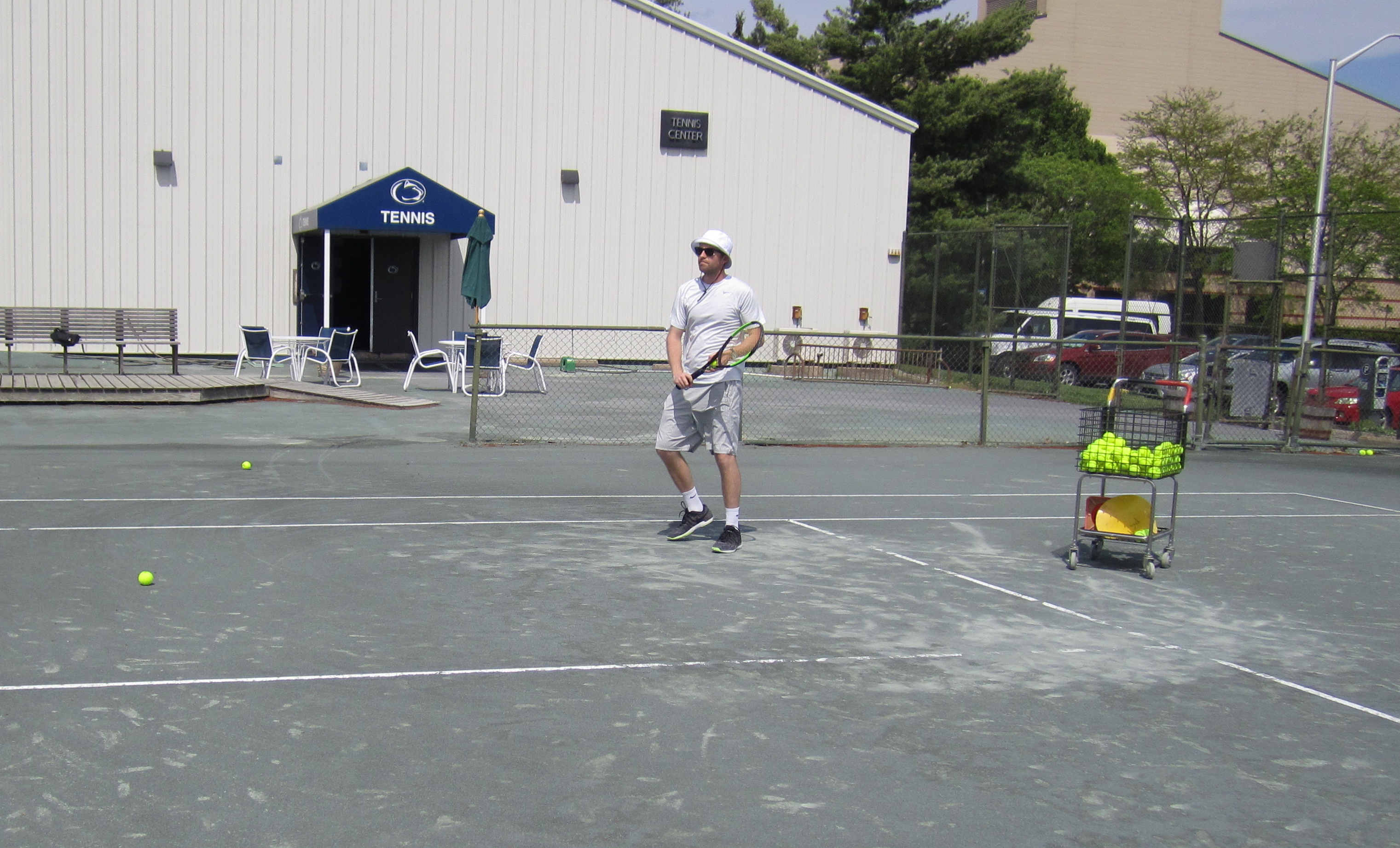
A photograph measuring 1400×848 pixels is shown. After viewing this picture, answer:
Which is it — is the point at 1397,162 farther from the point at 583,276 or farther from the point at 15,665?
the point at 15,665

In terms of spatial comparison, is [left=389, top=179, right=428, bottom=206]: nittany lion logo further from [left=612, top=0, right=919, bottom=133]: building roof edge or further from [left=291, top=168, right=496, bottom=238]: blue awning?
[left=612, top=0, right=919, bottom=133]: building roof edge

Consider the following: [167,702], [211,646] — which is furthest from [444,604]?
[167,702]

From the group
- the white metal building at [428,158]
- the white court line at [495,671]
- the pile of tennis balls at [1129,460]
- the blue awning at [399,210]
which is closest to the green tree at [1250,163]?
the white metal building at [428,158]

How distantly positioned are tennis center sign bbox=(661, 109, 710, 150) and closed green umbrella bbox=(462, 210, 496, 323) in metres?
6.08

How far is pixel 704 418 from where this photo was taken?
7.64m

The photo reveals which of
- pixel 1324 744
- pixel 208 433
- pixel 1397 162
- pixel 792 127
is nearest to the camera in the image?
pixel 1324 744

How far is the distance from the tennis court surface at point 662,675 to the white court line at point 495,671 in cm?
2

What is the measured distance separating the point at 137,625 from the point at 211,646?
53cm

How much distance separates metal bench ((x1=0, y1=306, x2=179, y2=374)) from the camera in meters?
17.7

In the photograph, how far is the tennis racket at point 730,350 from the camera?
7.48 meters

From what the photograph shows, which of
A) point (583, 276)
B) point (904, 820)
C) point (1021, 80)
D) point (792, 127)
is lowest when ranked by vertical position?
point (904, 820)

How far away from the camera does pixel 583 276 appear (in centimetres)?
2438

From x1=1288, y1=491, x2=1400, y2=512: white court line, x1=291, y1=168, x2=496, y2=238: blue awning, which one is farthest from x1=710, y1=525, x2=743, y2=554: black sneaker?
x1=291, y1=168, x2=496, y2=238: blue awning

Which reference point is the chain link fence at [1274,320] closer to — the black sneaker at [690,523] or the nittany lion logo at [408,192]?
the black sneaker at [690,523]
